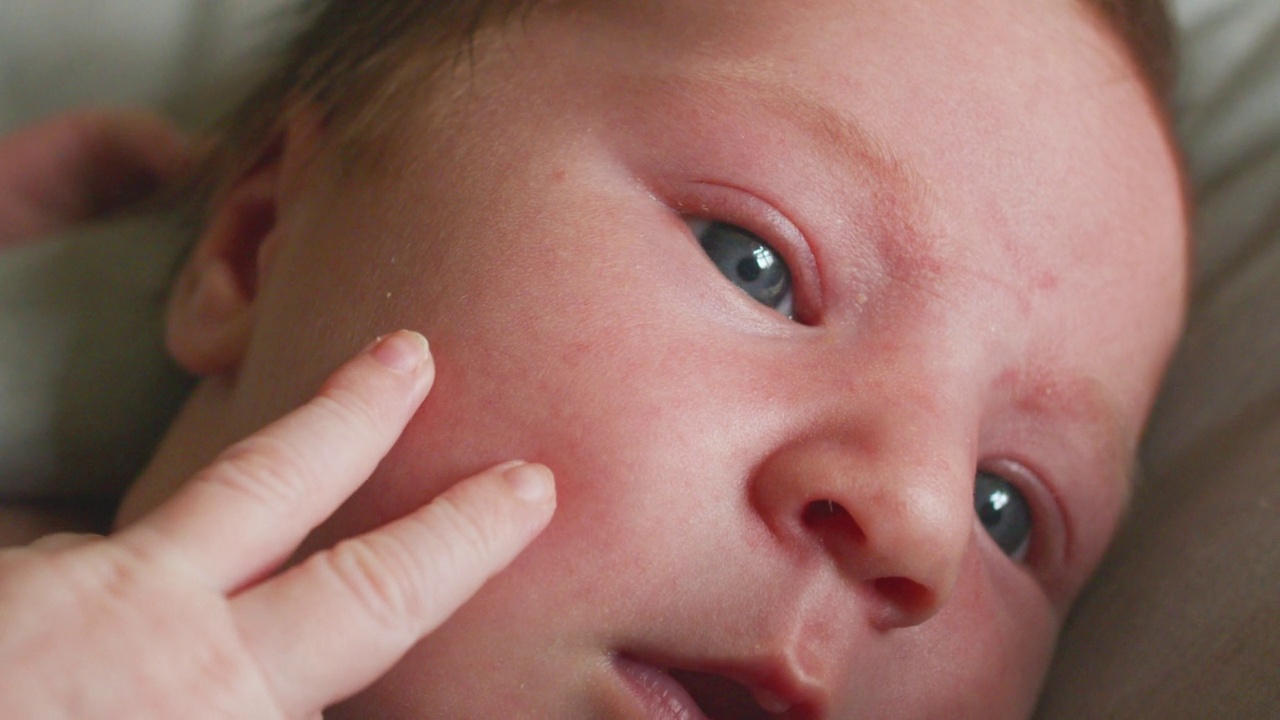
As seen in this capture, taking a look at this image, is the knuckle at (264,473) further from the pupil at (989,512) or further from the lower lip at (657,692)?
the pupil at (989,512)

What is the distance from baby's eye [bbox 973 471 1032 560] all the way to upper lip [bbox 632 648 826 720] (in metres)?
0.33

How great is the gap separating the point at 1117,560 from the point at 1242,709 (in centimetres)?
31

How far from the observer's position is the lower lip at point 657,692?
2.48 feet

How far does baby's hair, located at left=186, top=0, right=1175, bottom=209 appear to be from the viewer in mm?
1018

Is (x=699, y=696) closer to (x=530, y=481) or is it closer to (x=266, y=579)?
(x=530, y=481)

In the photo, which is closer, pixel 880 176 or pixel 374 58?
pixel 880 176

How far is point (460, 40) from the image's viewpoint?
39.8 inches

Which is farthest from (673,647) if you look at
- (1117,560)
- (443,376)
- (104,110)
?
(104,110)

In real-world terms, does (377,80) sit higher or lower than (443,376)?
higher

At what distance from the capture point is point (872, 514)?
0.76m

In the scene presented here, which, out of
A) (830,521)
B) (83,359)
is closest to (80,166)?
(83,359)

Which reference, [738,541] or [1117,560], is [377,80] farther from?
[1117,560]

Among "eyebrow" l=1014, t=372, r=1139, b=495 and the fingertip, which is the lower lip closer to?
the fingertip

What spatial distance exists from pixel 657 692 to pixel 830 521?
18 cm
